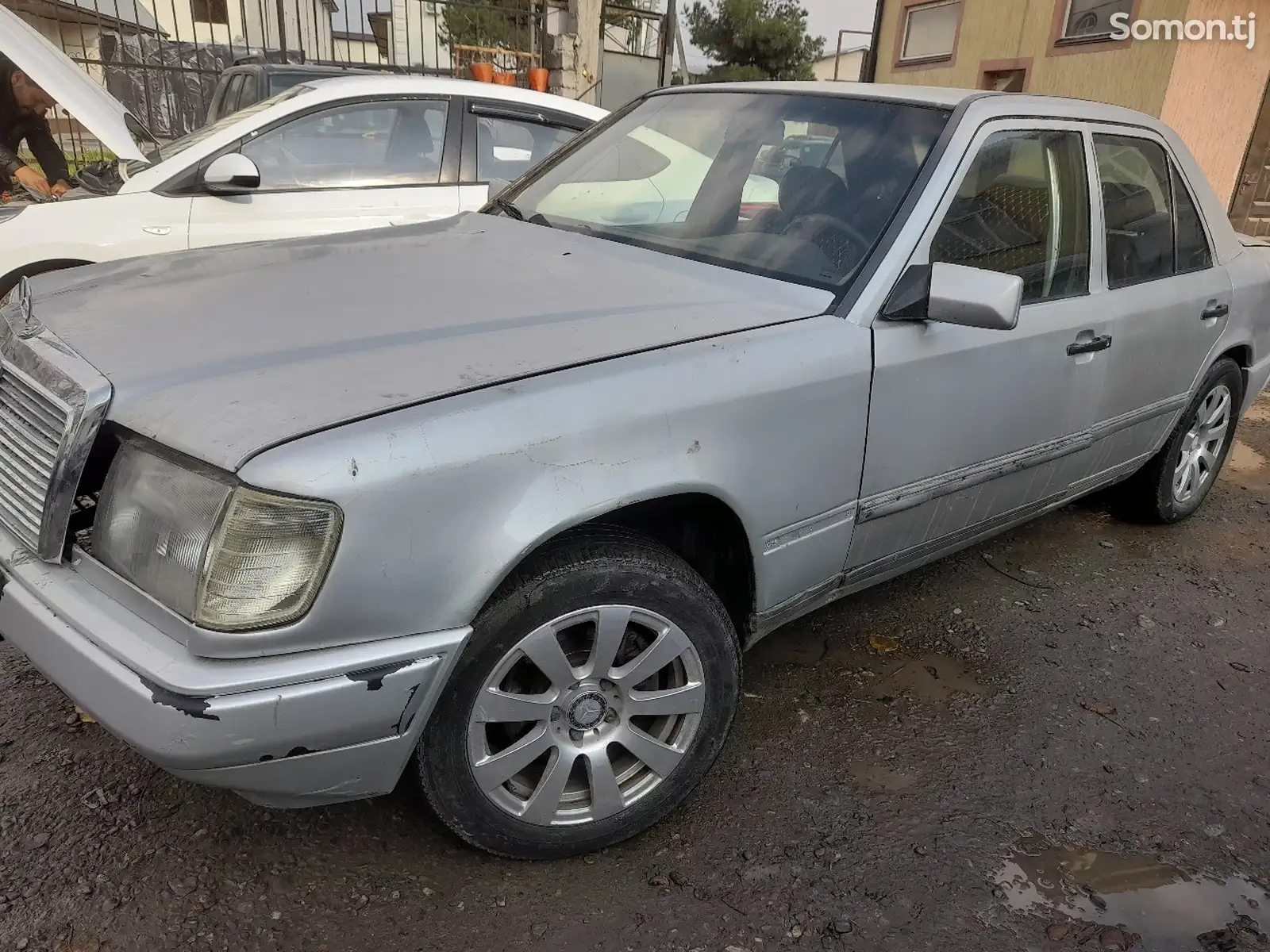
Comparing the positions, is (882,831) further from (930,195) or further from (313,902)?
(930,195)

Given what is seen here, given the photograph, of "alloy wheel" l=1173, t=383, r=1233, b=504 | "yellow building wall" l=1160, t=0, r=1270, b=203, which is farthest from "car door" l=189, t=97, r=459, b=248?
"yellow building wall" l=1160, t=0, r=1270, b=203

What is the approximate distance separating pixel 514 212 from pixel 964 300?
1.59m

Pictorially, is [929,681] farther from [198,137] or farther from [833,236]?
[198,137]

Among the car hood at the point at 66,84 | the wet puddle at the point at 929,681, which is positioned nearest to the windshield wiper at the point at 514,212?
the wet puddle at the point at 929,681

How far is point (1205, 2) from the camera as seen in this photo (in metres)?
9.70

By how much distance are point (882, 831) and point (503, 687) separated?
1.03 metres

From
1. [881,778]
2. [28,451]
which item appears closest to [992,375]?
[881,778]

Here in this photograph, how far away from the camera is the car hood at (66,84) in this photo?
4.11 meters

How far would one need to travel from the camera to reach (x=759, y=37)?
32719 mm

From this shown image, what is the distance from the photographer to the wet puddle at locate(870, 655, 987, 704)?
283 centimetres

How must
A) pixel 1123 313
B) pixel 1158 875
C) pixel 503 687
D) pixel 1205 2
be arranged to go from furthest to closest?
1. pixel 1205 2
2. pixel 1123 313
3. pixel 1158 875
4. pixel 503 687

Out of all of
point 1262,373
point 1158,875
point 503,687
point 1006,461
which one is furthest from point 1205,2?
point 503,687

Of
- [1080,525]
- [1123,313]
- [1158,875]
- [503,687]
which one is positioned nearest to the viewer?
[503,687]

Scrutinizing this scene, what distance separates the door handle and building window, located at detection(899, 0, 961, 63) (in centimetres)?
1187
